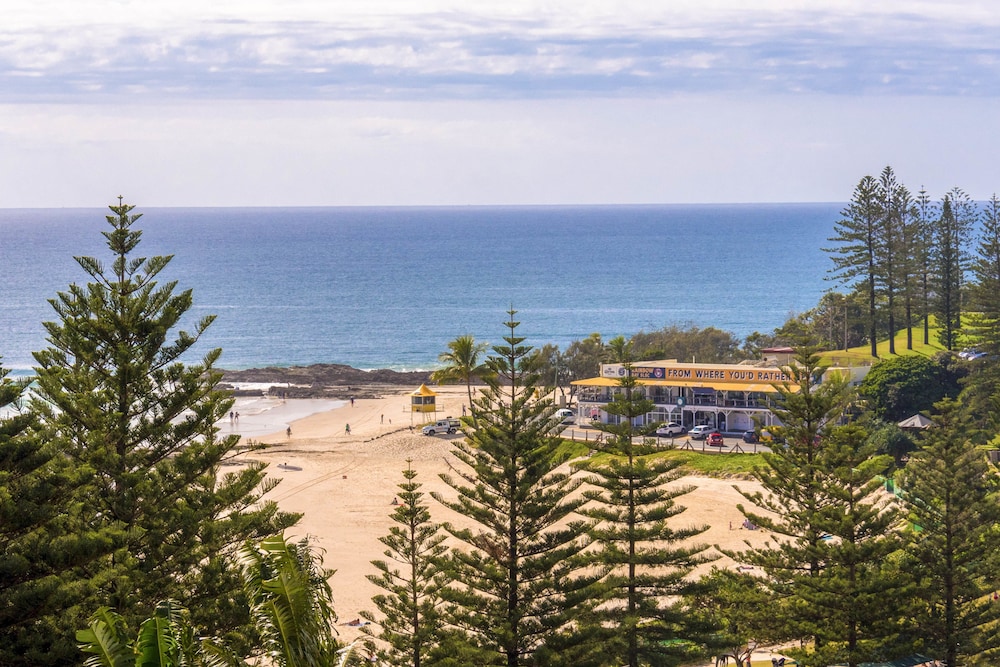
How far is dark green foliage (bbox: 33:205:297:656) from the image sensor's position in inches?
550

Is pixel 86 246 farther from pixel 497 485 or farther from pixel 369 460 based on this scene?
pixel 497 485

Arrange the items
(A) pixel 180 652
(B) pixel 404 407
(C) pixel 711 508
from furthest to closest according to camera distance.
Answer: (B) pixel 404 407 → (C) pixel 711 508 → (A) pixel 180 652

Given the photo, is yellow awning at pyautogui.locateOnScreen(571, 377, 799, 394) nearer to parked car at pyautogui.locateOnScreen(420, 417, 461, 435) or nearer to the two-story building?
the two-story building

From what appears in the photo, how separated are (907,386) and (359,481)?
1816cm

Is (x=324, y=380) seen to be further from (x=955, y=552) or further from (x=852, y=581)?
(x=955, y=552)

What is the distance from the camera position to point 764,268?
138 m

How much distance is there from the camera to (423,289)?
11219 cm

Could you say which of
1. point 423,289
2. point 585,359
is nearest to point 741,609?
point 585,359

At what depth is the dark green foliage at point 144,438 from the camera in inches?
550

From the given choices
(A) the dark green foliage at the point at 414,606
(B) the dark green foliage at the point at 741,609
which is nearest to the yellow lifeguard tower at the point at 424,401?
(B) the dark green foliage at the point at 741,609

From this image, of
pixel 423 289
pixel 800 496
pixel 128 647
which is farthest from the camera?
pixel 423 289

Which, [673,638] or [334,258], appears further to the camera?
[334,258]

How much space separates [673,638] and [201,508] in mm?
7563

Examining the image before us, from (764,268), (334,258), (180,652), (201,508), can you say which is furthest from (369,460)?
(334,258)
